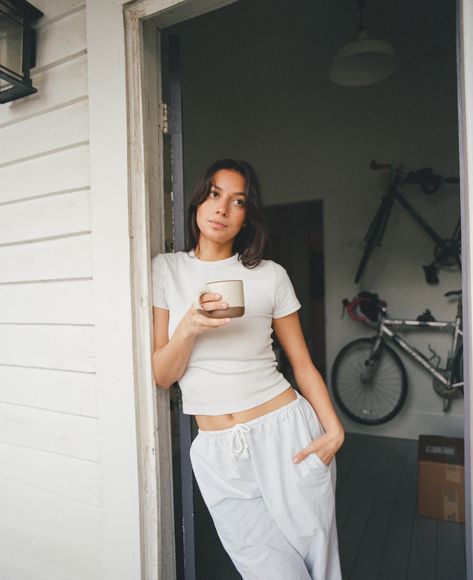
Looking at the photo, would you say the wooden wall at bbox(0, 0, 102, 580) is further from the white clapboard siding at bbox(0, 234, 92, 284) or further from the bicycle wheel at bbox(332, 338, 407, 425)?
the bicycle wheel at bbox(332, 338, 407, 425)

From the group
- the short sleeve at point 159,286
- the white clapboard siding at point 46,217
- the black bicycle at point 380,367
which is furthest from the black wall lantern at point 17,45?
the black bicycle at point 380,367

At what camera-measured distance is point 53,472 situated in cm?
150

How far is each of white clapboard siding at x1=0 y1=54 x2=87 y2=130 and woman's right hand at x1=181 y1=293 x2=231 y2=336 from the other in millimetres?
850

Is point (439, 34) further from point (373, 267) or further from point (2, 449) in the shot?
point (2, 449)

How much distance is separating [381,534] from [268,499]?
4.97 feet

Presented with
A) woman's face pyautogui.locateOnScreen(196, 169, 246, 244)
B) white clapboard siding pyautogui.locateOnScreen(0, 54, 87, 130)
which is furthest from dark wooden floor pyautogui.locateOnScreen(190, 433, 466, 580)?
white clapboard siding pyautogui.locateOnScreen(0, 54, 87, 130)

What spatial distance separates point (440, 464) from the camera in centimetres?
245

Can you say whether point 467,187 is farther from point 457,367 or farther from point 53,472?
point 457,367

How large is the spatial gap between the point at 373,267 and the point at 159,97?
2.84 m

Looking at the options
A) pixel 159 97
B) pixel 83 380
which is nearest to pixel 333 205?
pixel 159 97

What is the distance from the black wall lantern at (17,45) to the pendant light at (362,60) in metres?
1.74

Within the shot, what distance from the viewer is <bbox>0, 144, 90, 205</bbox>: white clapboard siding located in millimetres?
1396

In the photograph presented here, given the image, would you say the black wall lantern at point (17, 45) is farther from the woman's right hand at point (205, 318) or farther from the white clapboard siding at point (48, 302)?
the woman's right hand at point (205, 318)

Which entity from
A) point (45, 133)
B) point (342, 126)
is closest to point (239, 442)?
point (45, 133)
